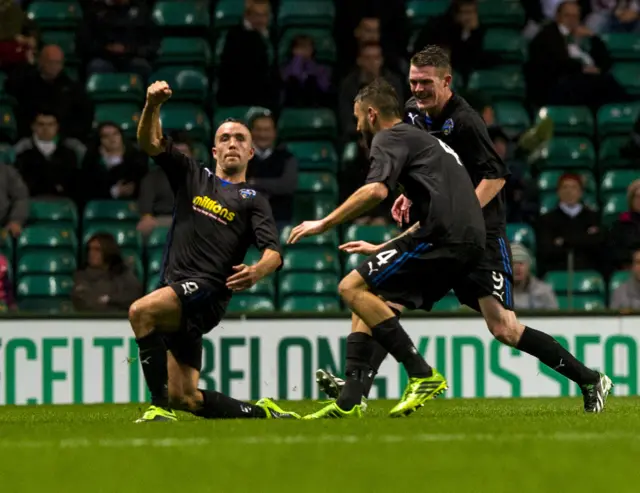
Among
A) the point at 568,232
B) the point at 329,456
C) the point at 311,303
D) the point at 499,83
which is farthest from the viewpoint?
the point at 499,83

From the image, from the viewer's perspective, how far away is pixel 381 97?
7.59 metres

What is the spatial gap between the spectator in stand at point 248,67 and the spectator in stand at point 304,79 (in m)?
0.20

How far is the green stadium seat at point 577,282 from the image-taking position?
43.6 feet

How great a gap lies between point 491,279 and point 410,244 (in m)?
0.74

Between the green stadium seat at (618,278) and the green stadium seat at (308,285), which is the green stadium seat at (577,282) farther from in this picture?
the green stadium seat at (308,285)

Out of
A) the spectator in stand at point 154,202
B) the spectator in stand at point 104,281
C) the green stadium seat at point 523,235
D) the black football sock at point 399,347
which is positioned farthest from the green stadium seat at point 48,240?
the black football sock at point 399,347

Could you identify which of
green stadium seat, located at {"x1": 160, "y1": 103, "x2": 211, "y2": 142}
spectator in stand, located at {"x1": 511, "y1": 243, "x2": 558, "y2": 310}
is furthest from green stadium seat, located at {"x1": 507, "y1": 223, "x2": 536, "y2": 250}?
green stadium seat, located at {"x1": 160, "y1": 103, "x2": 211, "y2": 142}

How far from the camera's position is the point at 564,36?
15.7 meters

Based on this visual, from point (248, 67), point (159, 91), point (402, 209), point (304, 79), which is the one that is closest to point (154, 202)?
point (248, 67)

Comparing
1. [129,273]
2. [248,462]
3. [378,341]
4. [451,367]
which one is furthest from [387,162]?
[129,273]

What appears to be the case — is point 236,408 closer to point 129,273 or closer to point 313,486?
point 313,486

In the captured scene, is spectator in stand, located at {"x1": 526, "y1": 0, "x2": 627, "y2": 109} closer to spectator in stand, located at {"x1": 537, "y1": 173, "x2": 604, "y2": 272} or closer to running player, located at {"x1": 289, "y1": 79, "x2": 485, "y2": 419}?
spectator in stand, located at {"x1": 537, "y1": 173, "x2": 604, "y2": 272}

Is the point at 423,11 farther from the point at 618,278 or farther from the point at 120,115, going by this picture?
the point at 618,278

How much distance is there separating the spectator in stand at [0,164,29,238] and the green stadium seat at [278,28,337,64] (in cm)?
353
